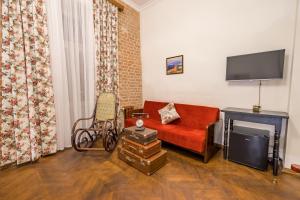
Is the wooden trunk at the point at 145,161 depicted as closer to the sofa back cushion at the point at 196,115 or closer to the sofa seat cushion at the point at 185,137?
the sofa seat cushion at the point at 185,137

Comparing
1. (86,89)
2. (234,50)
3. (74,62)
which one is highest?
(234,50)

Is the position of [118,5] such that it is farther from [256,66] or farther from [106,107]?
[256,66]

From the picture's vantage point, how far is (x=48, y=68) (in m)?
2.26

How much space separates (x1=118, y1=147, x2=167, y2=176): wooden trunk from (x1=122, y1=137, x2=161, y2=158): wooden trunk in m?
0.04

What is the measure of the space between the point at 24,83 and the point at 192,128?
274 cm

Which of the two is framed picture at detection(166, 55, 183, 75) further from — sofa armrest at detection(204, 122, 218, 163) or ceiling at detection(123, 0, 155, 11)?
ceiling at detection(123, 0, 155, 11)

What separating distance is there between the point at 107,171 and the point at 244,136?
1949mm

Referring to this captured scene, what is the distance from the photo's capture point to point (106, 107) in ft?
9.28

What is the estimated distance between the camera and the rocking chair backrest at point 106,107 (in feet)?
9.09

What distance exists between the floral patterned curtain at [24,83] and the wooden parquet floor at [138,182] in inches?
12.3

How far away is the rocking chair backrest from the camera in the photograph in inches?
109

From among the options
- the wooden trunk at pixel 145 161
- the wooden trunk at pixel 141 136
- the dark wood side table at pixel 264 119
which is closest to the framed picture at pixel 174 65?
the dark wood side table at pixel 264 119

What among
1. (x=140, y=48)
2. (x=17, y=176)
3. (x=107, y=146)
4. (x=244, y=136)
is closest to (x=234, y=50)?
(x=244, y=136)

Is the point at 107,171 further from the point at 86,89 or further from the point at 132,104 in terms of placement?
the point at 132,104
